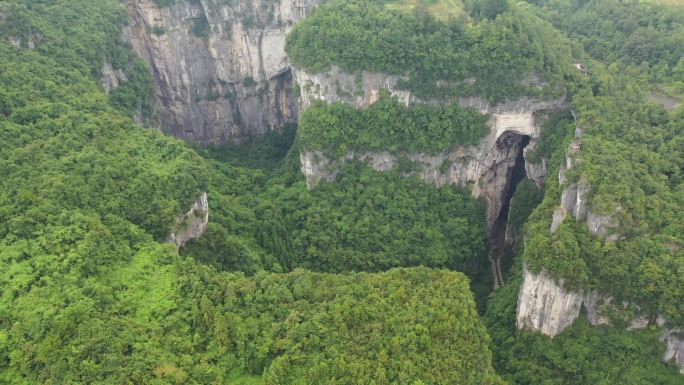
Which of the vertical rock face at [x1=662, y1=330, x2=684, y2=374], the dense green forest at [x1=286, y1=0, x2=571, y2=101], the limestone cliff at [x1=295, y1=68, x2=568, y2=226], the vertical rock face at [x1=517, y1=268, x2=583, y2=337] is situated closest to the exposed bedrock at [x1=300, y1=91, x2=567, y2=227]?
the limestone cliff at [x1=295, y1=68, x2=568, y2=226]

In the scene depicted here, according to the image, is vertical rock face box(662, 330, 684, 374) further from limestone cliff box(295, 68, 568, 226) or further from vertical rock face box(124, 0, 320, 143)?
vertical rock face box(124, 0, 320, 143)

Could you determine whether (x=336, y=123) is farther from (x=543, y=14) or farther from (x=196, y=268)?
(x=543, y=14)

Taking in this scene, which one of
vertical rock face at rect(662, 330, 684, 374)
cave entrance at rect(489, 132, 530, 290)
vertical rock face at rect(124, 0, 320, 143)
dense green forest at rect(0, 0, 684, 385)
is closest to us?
dense green forest at rect(0, 0, 684, 385)

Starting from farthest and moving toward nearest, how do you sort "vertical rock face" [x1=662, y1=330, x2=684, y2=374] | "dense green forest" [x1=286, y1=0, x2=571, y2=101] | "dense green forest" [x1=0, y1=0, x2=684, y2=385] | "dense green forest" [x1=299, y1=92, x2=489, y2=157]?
"dense green forest" [x1=299, y1=92, x2=489, y2=157], "dense green forest" [x1=286, y1=0, x2=571, y2=101], "vertical rock face" [x1=662, y1=330, x2=684, y2=374], "dense green forest" [x1=0, y1=0, x2=684, y2=385]

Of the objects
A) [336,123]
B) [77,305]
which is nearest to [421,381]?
[77,305]

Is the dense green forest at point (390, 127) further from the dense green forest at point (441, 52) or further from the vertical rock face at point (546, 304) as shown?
the vertical rock face at point (546, 304)

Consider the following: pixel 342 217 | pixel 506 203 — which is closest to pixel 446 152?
pixel 506 203
